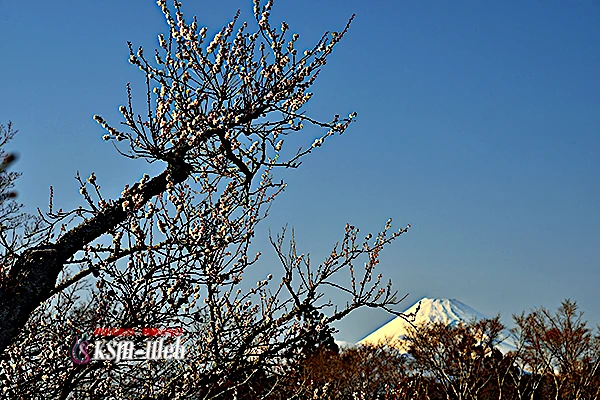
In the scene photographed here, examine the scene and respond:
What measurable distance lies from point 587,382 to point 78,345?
17.5m

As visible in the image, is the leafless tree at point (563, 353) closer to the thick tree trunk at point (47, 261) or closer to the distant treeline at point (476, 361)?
the distant treeline at point (476, 361)

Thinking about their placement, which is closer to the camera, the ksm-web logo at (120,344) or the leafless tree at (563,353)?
the ksm-web logo at (120,344)

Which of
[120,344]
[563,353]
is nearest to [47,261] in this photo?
[120,344]

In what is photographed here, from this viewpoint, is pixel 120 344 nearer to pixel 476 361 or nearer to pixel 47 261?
pixel 47 261

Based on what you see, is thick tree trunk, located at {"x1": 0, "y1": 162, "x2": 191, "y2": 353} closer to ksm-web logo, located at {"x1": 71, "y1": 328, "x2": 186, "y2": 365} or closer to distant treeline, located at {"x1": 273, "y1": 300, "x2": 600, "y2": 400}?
→ ksm-web logo, located at {"x1": 71, "y1": 328, "x2": 186, "y2": 365}

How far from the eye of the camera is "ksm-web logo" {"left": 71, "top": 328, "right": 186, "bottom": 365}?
374cm

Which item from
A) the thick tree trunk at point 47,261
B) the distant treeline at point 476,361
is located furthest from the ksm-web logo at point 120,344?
the distant treeline at point 476,361

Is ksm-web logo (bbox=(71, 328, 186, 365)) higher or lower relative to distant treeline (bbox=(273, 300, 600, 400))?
lower

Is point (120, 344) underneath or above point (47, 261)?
underneath

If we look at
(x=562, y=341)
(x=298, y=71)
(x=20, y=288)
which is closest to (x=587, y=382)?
(x=562, y=341)

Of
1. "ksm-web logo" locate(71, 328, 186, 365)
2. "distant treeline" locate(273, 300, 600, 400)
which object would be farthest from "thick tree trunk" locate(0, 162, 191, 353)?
"distant treeline" locate(273, 300, 600, 400)

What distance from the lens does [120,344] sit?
379 centimetres

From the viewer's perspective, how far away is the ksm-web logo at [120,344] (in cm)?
374

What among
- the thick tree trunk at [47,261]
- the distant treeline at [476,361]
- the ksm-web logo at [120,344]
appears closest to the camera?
the thick tree trunk at [47,261]
